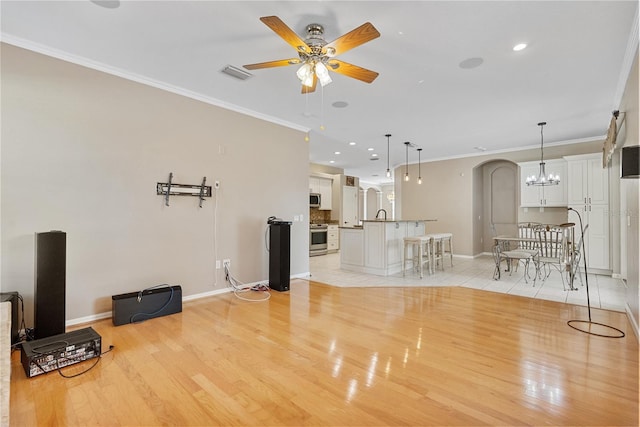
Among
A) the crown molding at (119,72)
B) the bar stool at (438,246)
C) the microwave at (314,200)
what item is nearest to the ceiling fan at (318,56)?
the crown molding at (119,72)

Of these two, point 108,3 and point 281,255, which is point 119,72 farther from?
point 281,255

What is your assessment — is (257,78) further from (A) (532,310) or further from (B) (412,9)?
(A) (532,310)

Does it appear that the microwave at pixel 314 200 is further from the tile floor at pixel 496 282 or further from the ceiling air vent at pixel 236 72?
the ceiling air vent at pixel 236 72

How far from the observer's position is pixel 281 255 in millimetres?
4469

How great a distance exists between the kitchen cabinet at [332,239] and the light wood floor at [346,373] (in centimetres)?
571

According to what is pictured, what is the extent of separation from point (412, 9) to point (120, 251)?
12.2 feet

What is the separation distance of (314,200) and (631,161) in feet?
23.5

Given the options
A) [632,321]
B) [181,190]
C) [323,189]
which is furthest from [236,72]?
[323,189]

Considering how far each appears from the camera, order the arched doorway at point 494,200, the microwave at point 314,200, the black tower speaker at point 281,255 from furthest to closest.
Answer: the microwave at point 314,200 < the arched doorway at point 494,200 < the black tower speaker at point 281,255

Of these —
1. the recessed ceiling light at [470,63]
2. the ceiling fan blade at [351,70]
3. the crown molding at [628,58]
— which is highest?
the recessed ceiling light at [470,63]

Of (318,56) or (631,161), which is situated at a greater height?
(318,56)

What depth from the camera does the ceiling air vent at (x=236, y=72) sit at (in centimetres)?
337

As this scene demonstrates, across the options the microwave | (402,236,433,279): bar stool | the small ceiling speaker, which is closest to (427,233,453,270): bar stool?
(402,236,433,279): bar stool

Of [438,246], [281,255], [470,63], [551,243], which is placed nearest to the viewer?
[470,63]
